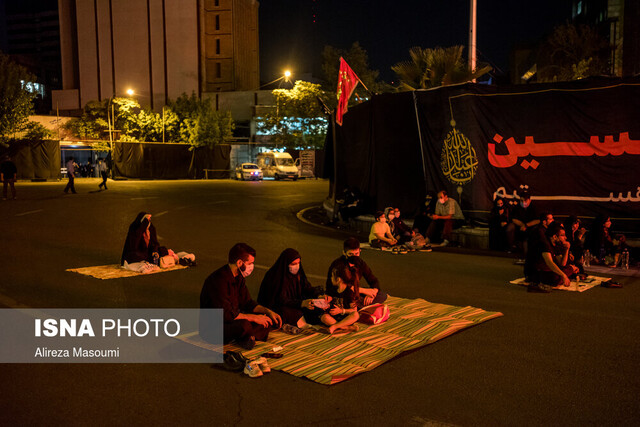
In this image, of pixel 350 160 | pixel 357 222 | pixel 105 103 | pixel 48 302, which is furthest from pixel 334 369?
pixel 105 103

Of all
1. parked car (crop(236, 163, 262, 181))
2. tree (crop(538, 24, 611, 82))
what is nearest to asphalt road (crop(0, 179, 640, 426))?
tree (crop(538, 24, 611, 82))

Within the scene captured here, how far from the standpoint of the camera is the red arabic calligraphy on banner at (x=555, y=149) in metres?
11.8

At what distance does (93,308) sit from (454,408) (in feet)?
16.5

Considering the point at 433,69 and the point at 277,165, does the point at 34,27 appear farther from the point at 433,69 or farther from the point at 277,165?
the point at 433,69

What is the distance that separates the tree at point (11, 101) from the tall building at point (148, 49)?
71.0 ft

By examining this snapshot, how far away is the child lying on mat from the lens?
32.7 ft

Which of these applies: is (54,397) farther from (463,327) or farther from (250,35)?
(250,35)

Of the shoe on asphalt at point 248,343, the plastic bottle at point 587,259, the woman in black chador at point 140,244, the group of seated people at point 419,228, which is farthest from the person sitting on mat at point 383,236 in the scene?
the shoe on asphalt at point 248,343

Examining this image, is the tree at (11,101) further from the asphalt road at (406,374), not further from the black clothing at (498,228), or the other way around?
the black clothing at (498,228)

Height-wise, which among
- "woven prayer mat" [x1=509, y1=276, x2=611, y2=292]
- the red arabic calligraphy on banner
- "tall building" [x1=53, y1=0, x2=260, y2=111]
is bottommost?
"woven prayer mat" [x1=509, y1=276, x2=611, y2=292]

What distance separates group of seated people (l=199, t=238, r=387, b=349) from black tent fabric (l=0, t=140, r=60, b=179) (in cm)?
A: 3615

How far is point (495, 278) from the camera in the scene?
9703mm

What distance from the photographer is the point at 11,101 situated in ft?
120

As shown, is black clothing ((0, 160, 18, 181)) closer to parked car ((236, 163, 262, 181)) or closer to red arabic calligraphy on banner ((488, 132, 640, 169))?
red arabic calligraphy on banner ((488, 132, 640, 169))
